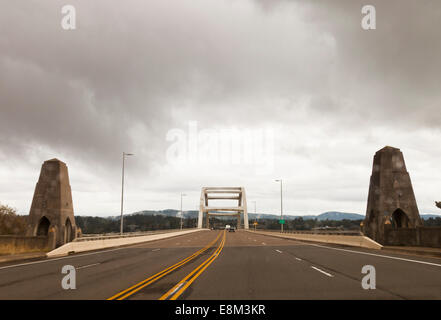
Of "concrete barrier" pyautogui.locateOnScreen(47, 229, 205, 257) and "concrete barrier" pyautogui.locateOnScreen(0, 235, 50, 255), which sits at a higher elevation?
"concrete barrier" pyautogui.locateOnScreen(0, 235, 50, 255)

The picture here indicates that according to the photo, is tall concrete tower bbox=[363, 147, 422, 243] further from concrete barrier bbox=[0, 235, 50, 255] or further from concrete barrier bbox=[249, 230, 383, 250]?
concrete barrier bbox=[0, 235, 50, 255]

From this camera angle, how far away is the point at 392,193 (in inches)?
1184

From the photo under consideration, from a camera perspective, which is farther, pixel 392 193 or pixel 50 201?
pixel 50 201

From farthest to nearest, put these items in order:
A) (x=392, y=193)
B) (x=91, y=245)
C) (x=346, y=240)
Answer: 1. (x=346, y=240)
2. (x=392, y=193)
3. (x=91, y=245)

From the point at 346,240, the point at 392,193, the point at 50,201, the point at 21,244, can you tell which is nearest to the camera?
the point at 21,244

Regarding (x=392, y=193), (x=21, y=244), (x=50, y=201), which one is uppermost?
(x=392, y=193)

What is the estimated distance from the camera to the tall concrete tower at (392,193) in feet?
98.0

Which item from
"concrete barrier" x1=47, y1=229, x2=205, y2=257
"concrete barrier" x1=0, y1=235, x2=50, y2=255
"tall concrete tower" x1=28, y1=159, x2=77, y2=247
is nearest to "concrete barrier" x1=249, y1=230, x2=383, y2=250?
"concrete barrier" x1=47, y1=229, x2=205, y2=257

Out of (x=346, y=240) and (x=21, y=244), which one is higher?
(x=21, y=244)

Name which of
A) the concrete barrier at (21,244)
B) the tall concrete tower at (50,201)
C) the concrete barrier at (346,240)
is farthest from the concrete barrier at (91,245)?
the concrete barrier at (346,240)

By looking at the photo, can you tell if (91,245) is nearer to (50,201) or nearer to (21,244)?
(21,244)

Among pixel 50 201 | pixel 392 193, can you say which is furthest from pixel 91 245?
pixel 392 193

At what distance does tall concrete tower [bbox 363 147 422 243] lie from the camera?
29883mm
